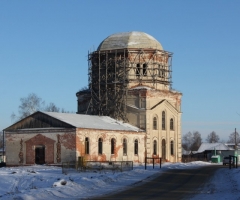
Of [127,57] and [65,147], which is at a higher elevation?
[127,57]

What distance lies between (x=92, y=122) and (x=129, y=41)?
43.9ft

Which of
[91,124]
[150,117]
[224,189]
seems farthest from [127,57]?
[224,189]

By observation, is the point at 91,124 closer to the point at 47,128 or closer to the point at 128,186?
the point at 47,128

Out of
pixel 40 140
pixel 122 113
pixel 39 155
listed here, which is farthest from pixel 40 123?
pixel 122 113

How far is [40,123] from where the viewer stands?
50.9 m

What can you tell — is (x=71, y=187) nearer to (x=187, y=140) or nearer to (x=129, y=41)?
(x=129, y=41)

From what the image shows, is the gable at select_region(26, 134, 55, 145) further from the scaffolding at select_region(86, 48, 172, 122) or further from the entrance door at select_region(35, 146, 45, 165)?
the scaffolding at select_region(86, 48, 172, 122)

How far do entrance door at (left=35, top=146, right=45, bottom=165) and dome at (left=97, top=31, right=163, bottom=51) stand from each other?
17446 millimetres

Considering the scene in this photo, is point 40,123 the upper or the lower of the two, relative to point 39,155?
upper

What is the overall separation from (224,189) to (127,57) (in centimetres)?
3769

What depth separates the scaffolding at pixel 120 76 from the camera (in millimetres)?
61031

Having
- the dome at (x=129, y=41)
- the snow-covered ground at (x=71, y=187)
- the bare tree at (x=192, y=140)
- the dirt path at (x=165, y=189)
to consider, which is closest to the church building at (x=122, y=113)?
the dome at (x=129, y=41)

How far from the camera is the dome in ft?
205

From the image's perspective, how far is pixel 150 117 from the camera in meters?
60.6
